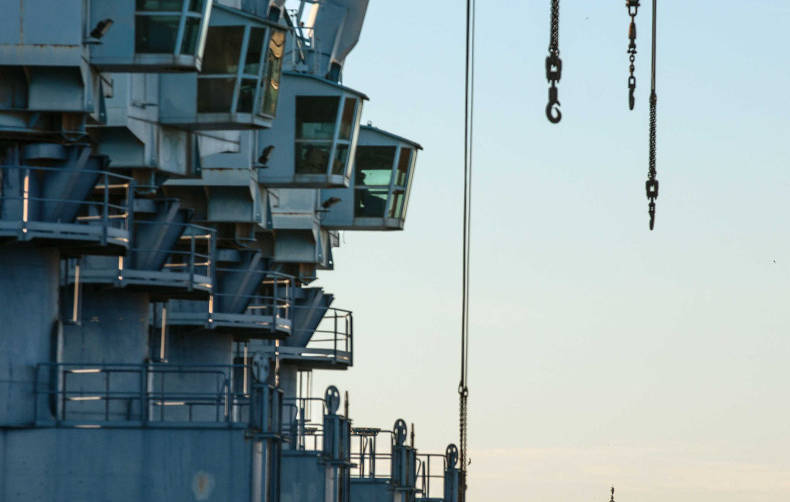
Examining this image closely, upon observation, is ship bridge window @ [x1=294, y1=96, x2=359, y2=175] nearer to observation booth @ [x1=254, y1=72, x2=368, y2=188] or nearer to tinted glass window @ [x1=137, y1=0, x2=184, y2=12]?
observation booth @ [x1=254, y1=72, x2=368, y2=188]

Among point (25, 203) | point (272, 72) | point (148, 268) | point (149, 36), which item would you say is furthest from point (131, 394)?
point (272, 72)

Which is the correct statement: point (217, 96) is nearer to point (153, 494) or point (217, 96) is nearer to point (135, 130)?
point (135, 130)

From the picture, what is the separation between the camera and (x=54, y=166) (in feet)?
138

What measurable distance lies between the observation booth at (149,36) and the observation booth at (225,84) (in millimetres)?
5489

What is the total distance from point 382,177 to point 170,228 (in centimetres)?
1954

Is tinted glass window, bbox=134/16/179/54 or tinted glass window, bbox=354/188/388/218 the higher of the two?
tinted glass window, bbox=134/16/179/54

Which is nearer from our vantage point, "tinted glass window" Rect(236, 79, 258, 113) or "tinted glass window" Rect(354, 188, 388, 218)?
"tinted glass window" Rect(236, 79, 258, 113)

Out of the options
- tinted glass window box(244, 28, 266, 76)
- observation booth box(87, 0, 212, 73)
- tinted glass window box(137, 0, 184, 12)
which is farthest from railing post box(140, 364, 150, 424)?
tinted glass window box(244, 28, 266, 76)

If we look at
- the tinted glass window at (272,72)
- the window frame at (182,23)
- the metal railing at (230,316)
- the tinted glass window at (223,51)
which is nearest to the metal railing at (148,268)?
the tinted glass window at (272,72)

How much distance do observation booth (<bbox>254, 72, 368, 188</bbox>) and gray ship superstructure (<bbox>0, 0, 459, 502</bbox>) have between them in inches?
2.5

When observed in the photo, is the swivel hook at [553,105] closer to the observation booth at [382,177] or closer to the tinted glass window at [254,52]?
the tinted glass window at [254,52]

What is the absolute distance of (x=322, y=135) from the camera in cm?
5925

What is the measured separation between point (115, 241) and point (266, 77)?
9162 mm

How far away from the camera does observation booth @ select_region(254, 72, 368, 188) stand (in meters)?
59.1
